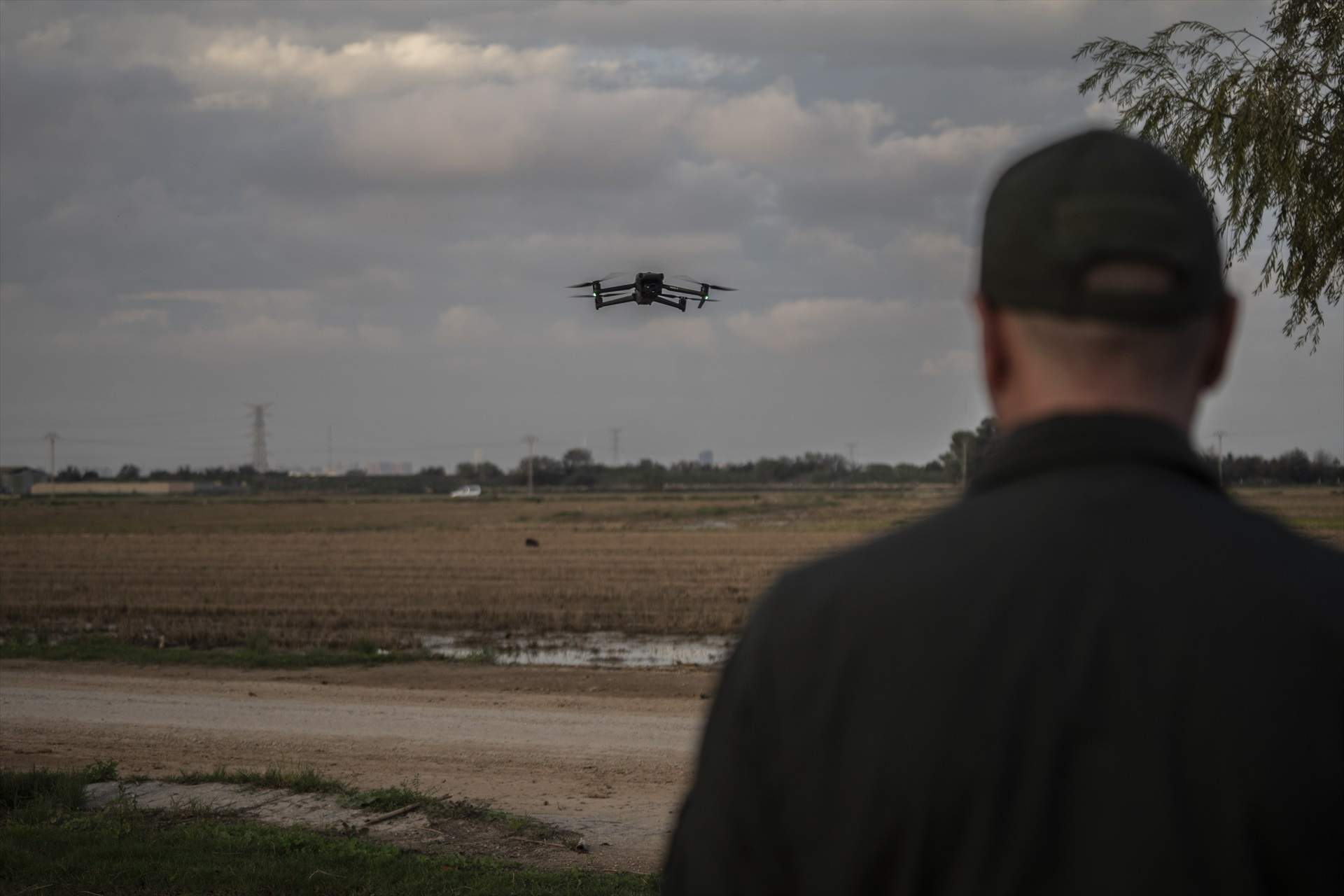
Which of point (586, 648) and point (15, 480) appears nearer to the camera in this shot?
point (586, 648)

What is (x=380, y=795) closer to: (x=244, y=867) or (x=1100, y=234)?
(x=244, y=867)

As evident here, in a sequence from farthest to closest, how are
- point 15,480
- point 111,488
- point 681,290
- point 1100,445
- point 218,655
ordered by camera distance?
point 111,488 → point 15,480 → point 218,655 → point 681,290 → point 1100,445

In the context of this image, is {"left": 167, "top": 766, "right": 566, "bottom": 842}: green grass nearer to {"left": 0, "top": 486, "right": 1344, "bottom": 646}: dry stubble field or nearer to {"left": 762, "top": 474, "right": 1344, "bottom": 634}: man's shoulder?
{"left": 0, "top": 486, "right": 1344, "bottom": 646}: dry stubble field

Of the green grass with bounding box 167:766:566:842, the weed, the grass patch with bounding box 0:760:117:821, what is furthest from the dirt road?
the grass patch with bounding box 0:760:117:821

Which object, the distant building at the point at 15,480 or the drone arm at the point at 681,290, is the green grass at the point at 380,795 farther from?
the distant building at the point at 15,480

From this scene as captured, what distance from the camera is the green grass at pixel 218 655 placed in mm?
21484

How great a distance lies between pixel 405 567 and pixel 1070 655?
41380 mm

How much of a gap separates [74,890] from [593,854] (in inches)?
152

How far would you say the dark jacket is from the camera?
1549mm

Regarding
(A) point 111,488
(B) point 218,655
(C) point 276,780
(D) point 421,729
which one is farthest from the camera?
(A) point 111,488

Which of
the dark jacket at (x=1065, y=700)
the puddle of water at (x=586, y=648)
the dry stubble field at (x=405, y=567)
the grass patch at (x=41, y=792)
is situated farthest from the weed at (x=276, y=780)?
the dark jacket at (x=1065, y=700)

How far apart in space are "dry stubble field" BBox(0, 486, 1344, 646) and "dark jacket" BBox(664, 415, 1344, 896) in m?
0.24

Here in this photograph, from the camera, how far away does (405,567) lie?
137 feet

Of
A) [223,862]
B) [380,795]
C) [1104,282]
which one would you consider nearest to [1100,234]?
[1104,282]
